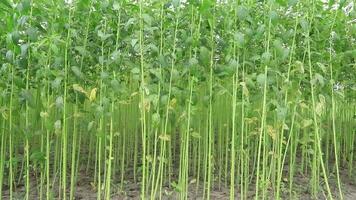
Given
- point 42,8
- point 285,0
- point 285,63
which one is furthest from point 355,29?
point 42,8

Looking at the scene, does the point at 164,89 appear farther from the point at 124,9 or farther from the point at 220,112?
the point at 220,112

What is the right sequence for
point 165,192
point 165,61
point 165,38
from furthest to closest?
point 165,192 < point 165,38 < point 165,61

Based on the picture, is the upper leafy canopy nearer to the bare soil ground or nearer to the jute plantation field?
the jute plantation field

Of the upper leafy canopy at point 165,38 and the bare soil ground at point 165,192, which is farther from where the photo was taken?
the bare soil ground at point 165,192

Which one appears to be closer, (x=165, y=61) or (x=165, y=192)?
(x=165, y=61)

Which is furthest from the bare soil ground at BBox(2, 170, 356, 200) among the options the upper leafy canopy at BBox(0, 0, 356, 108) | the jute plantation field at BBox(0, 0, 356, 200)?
the upper leafy canopy at BBox(0, 0, 356, 108)

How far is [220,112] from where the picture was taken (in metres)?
4.57

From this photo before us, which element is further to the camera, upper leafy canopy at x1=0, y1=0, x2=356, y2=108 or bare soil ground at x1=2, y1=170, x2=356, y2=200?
bare soil ground at x1=2, y1=170, x2=356, y2=200

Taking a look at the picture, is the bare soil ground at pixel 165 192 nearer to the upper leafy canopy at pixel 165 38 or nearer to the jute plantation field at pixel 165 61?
the jute plantation field at pixel 165 61

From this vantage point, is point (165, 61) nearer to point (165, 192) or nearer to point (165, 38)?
point (165, 38)

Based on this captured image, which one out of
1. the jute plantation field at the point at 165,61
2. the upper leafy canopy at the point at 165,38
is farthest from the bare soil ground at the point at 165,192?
the upper leafy canopy at the point at 165,38

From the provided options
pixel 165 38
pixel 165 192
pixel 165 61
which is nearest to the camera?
pixel 165 61

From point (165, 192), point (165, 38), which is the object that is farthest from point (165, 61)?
point (165, 192)

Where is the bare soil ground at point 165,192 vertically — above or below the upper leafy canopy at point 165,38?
below
